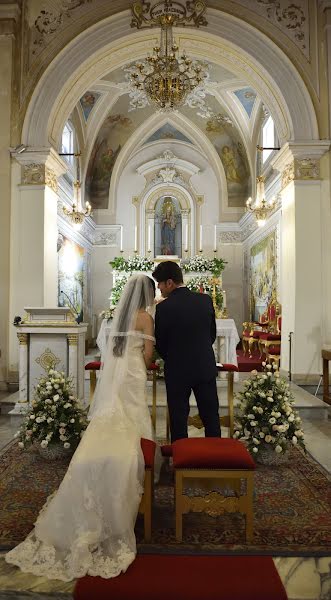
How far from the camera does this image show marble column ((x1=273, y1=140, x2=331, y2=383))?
29.4 ft

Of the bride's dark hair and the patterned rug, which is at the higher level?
the bride's dark hair

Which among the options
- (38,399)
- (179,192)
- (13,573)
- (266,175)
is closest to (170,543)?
(13,573)

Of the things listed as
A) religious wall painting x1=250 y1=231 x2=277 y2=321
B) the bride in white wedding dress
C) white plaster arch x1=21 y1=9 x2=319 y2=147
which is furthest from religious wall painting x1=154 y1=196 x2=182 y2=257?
the bride in white wedding dress

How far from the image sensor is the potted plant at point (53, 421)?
4.93m

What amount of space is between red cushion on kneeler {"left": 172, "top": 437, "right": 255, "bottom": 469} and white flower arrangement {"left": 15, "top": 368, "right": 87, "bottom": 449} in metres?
1.99

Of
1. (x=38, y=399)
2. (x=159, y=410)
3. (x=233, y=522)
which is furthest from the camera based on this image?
(x=159, y=410)

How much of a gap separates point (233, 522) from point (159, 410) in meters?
3.75

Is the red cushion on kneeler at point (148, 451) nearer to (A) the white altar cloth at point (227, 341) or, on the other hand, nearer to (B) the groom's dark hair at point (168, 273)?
(B) the groom's dark hair at point (168, 273)

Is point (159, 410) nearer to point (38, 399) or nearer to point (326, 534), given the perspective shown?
point (38, 399)

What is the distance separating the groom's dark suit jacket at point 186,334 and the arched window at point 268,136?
10.9m

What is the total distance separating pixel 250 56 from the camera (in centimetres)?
948

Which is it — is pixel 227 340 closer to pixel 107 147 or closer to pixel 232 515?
pixel 232 515

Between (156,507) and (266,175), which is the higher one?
(266,175)

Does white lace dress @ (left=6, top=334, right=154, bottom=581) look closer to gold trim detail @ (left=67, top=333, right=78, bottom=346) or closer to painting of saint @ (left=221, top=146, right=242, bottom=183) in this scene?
gold trim detail @ (left=67, top=333, right=78, bottom=346)
